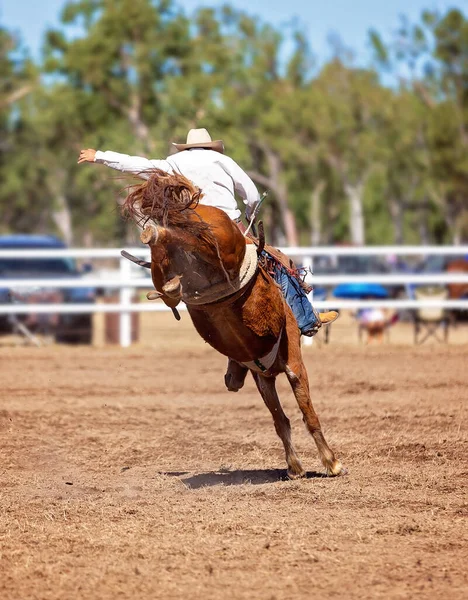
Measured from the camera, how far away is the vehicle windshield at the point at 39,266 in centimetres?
1903

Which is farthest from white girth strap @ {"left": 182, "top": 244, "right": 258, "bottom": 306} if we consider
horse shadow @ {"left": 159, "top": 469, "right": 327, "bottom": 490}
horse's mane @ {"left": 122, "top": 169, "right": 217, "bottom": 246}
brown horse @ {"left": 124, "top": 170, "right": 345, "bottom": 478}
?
horse shadow @ {"left": 159, "top": 469, "right": 327, "bottom": 490}

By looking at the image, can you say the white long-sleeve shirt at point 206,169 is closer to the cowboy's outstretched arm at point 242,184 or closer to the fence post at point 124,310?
the cowboy's outstretched arm at point 242,184

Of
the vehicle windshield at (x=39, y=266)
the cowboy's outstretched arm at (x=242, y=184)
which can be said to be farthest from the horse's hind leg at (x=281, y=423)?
the vehicle windshield at (x=39, y=266)

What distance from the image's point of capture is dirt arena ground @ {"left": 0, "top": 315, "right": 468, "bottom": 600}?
15.3ft

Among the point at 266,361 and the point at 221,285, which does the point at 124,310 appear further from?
the point at 221,285

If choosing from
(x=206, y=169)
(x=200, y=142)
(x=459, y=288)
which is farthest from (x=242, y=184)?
(x=459, y=288)

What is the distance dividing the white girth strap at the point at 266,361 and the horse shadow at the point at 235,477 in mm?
768

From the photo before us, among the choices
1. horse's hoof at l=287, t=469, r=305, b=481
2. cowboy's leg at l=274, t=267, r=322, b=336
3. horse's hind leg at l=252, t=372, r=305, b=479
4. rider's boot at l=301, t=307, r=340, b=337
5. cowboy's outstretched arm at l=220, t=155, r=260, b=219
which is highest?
cowboy's outstretched arm at l=220, t=155, r=260, b=219

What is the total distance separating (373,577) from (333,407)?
5.32m

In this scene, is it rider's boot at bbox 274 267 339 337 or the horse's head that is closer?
the horse's head

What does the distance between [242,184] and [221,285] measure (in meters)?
0.90

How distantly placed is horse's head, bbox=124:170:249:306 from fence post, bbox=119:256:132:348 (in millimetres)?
9731

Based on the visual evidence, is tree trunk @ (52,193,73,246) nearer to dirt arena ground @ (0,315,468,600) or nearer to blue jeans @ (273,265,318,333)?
dirt arena ground @ (0,315,468,600)

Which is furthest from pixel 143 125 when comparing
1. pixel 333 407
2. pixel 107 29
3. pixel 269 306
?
pixel 269 306
